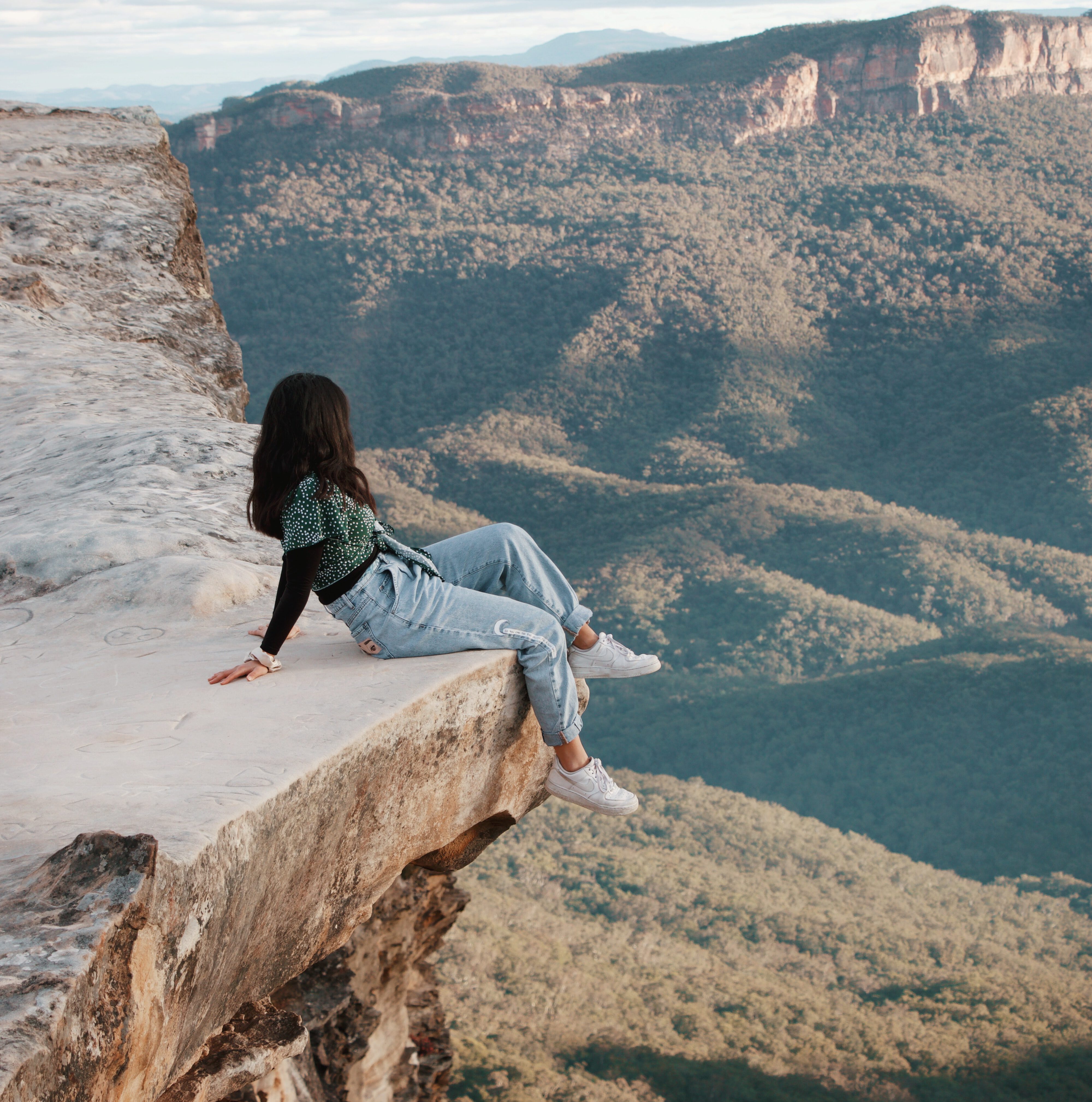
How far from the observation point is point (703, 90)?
77875 millimetres

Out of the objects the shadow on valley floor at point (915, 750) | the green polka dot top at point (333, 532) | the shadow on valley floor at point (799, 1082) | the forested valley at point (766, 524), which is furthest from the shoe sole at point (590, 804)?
the shadow on valley floor at point (915, 750)

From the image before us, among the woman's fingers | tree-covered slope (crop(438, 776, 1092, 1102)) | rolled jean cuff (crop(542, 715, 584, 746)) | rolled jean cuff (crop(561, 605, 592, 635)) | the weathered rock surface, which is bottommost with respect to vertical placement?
tree-covered slope (crop(438, 776, 1092, 1102))

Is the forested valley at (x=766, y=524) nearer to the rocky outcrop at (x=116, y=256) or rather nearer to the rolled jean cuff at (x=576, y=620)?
the rocky outcrop at (x=116, y=256)

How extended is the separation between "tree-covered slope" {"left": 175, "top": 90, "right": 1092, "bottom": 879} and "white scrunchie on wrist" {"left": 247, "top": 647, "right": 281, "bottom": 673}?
166 ft

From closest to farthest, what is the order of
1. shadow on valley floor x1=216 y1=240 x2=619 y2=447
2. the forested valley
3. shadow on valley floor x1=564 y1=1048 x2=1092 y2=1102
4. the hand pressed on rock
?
1. the hand pressed on rock
2. shadow on valley floor x1=564 y1=1048 x2=1092 y2=1102
3. the forested valley
4. shadow on valley floor x1=216 y1=240 x2=619 y2=447

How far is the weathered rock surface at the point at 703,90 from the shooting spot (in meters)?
73.8

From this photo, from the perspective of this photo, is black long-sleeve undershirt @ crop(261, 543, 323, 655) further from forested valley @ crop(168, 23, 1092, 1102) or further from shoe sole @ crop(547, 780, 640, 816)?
forested valley @ crop(168, 23, 1092, 1102)

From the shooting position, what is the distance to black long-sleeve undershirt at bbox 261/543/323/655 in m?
3.20

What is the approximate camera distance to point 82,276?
7402 millimetres

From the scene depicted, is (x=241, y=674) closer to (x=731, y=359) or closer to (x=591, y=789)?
(x=591, y=789)

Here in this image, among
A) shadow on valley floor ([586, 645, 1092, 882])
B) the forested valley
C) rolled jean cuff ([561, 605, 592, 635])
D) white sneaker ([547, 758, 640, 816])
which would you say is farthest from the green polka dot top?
shadow on valley floor ([586, 645, 1092, 882])

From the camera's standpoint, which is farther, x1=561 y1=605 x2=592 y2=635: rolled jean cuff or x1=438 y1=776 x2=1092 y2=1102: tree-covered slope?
x1=438 y1=776 x2=1092 y2=1102: tree-covered slope

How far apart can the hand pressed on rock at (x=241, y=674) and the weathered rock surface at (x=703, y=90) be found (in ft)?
256

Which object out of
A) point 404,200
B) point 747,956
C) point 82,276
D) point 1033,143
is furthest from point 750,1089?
point 1033,143
